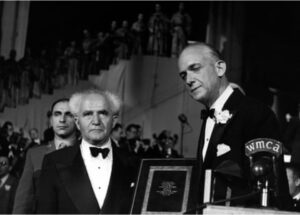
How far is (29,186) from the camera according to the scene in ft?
12.7

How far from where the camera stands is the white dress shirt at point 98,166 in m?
3.06

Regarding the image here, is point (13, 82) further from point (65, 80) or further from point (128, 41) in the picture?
point (128, 41)

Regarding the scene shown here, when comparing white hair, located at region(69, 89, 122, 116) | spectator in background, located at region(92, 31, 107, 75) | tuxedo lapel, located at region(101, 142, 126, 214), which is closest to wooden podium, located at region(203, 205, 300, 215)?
tuxedo lapel, located at region(101, 142, 126, 214)

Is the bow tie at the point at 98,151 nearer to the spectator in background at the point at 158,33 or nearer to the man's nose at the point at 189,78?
the man's nose at the point at 189,78

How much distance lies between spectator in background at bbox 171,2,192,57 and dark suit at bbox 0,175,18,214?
817cm

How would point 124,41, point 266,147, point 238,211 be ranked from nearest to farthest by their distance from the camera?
point 238,211 < point 266,147 < point 124,41

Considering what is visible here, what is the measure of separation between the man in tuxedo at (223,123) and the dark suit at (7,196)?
8.98ft

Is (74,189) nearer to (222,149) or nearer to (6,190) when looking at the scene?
(222,149)

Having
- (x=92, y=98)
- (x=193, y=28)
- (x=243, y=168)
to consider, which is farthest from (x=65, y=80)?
(x=243, y=168)

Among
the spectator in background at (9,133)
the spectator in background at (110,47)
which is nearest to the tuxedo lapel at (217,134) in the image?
the spectator in background at (9,133)

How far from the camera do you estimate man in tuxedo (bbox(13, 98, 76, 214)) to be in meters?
3.85

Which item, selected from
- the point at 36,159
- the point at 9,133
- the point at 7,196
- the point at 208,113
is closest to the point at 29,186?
the point at 36,159

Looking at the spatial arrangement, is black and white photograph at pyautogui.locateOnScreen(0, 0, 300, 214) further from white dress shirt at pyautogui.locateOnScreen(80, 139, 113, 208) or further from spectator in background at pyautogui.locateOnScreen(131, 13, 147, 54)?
white dress shirt at pyautogui.locateOnScreen(80, 139, 113, 208)

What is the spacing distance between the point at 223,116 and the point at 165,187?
0.39 meters
